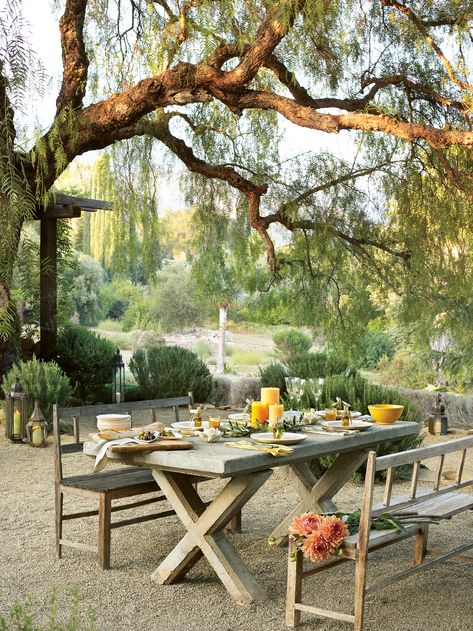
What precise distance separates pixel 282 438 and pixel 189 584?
Answer: 674mm

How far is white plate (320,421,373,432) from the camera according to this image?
3986 millimetres

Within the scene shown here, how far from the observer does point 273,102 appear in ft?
16.9

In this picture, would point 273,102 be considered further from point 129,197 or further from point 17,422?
point 17,422

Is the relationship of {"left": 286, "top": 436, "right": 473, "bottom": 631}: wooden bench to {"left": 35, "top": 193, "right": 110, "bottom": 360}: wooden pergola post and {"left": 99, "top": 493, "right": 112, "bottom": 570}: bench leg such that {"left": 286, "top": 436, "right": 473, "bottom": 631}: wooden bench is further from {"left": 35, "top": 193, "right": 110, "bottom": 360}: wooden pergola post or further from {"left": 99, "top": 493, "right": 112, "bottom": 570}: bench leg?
{"left": 35, "top": 193, "right": 110, "bottom": 360}: wooden pergola post

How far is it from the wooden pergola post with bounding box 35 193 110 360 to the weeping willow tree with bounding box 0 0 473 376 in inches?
92.0

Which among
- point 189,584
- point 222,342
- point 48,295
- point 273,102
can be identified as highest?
point 273,102

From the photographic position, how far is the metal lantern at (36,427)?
23.0 ft

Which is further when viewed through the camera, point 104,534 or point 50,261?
point 50,261

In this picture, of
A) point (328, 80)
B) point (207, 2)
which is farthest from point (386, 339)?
point (207, 2)

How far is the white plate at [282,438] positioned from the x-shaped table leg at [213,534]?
124 millimetres

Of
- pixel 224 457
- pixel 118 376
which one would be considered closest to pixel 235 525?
pixel 224 457

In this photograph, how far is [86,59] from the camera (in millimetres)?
6102

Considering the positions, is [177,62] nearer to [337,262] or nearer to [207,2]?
[207,2]

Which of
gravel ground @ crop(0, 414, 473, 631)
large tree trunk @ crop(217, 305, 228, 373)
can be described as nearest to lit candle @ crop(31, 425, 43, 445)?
gravel ground @ crop(0, 414, 473, 631)
